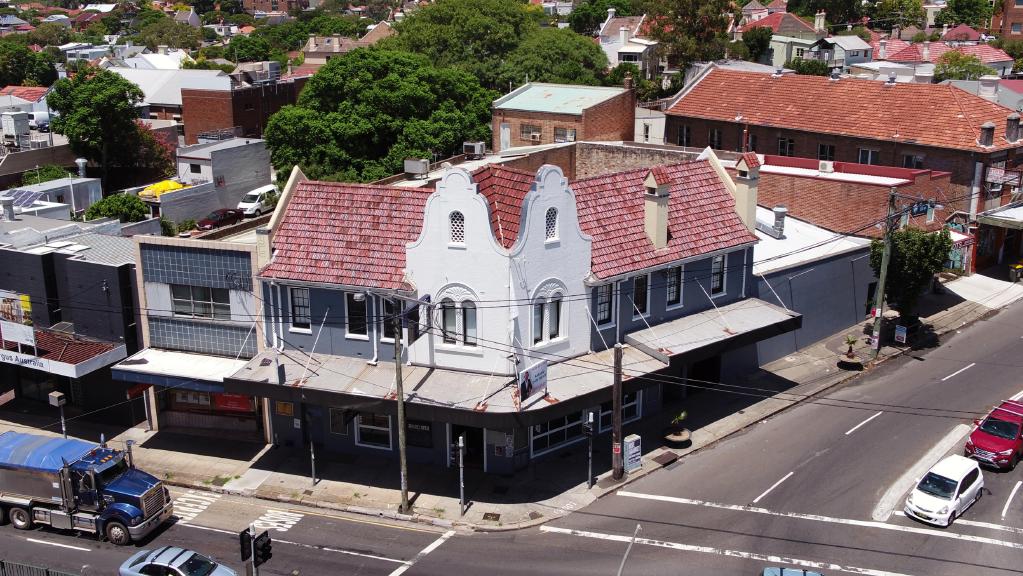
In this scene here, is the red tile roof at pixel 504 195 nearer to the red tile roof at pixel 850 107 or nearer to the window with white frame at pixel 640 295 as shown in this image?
the window with white frame at pixel 640 295

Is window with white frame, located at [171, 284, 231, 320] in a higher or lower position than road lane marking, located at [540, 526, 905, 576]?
higher

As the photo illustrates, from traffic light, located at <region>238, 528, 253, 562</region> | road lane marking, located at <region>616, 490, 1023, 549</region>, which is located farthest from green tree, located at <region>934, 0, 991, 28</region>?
traffic light, located at <region>238, 528, 253, 562</region>

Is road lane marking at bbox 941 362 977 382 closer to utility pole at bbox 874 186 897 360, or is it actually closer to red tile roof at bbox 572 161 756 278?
utility pole at bbox 874 186 897 360

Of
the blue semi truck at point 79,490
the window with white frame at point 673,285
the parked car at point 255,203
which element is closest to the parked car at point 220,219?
the parked car at point 255,203

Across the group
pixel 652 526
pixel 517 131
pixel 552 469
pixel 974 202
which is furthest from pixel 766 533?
pixel 517 131

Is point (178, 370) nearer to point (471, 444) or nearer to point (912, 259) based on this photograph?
point (471, 444)

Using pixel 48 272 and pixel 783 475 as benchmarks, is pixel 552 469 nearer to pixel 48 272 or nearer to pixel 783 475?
pixel 783 475

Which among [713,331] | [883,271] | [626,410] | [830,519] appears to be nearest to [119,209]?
[626,410]
